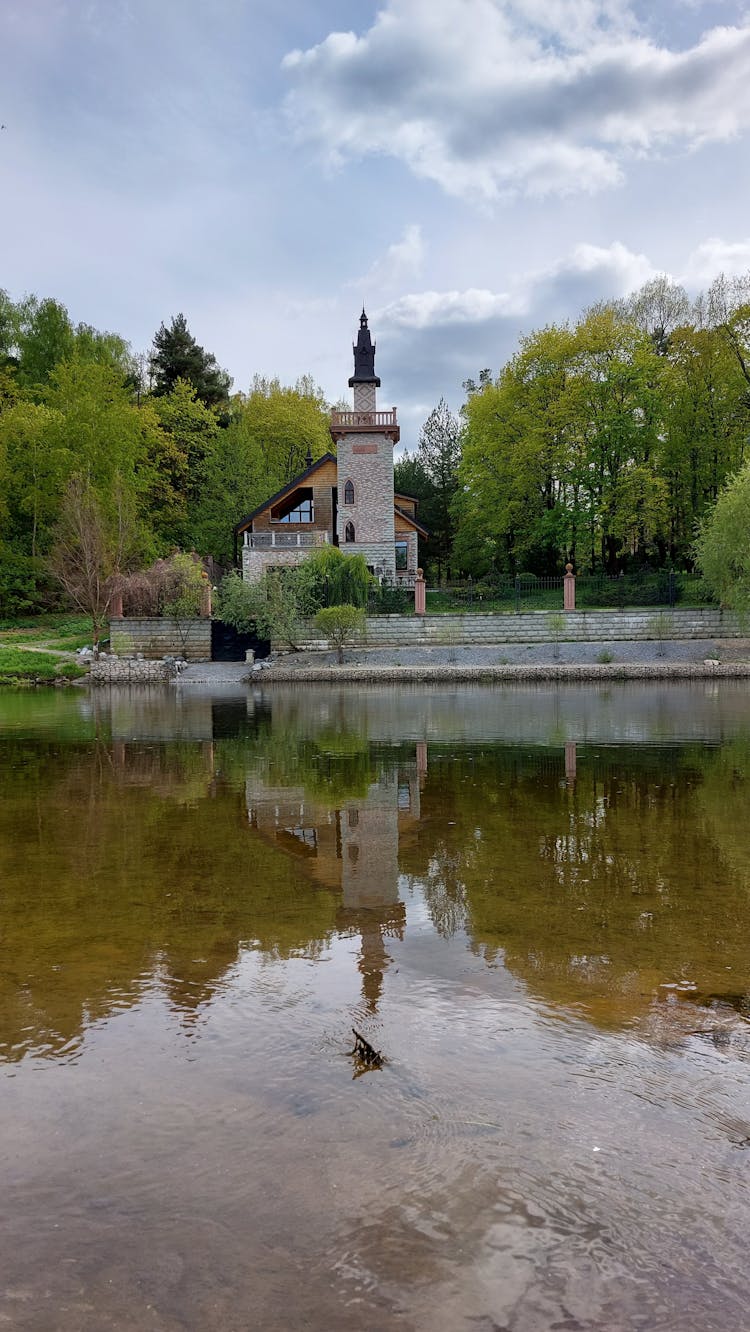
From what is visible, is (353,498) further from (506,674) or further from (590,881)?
(590,881)

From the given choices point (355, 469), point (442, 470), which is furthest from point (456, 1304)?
point (442, 470)

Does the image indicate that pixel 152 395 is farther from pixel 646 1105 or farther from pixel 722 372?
pixel 646 1105

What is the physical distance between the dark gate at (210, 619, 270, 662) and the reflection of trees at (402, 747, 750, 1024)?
28.0 metres

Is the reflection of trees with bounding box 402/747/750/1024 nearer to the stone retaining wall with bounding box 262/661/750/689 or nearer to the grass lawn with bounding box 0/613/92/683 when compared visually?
the stone retaining wall with bounding box 262/661/750/689

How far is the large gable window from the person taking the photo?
46.9 metres

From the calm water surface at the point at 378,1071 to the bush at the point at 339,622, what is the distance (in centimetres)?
2599

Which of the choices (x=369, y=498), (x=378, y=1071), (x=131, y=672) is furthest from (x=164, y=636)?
(x=378, y=1071)

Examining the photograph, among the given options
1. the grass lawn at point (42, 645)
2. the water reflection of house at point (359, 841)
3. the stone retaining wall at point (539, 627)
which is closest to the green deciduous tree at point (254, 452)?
the grass lawn at point (42, 645)

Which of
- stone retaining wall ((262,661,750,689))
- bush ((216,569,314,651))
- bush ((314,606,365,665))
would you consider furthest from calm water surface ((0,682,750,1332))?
bush ((216,569,314,651))

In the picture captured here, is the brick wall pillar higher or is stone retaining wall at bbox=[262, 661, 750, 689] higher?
the brick wall pillar

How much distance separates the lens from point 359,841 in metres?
7.64

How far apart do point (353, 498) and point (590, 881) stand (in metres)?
40.1

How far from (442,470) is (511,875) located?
56730 millimetres

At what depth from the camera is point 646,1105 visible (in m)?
3.25
